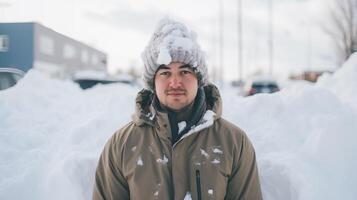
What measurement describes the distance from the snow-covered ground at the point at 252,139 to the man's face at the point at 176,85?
5.52 feet

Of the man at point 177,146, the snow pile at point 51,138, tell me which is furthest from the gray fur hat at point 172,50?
the snow pile at point 51,138

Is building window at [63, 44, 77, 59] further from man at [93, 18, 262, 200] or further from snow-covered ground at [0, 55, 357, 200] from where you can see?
man at [93, 18, 262, 200]

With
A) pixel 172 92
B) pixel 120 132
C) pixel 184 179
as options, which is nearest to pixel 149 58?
pixel 172 92

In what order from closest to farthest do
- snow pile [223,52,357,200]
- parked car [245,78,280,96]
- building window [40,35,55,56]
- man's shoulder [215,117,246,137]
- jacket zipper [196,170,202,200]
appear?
1. jacket zipper [196,170,202,200]
2. man's shoulder [215,117,246,137]
3. snow pile [223,52,357,200]
4. building window [40,35,55,56]
5. parked car [245,78,280,96]

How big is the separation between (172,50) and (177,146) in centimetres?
66

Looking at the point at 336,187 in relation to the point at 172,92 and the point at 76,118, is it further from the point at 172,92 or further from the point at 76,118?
the point at 76,118

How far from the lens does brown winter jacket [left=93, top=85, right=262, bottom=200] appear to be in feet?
8.27

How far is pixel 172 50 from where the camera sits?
8.55 ft

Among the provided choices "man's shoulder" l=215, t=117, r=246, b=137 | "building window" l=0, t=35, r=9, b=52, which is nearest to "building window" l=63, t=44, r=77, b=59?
"building window" l=0, t=35, r=9, b=52

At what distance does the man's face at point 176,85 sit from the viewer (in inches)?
101

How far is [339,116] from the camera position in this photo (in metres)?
4.51

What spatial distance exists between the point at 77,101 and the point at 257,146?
374cm

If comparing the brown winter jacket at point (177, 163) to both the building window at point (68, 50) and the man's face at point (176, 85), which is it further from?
the building window at point (68, 50)

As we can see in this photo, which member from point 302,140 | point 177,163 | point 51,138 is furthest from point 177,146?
point 51,138
